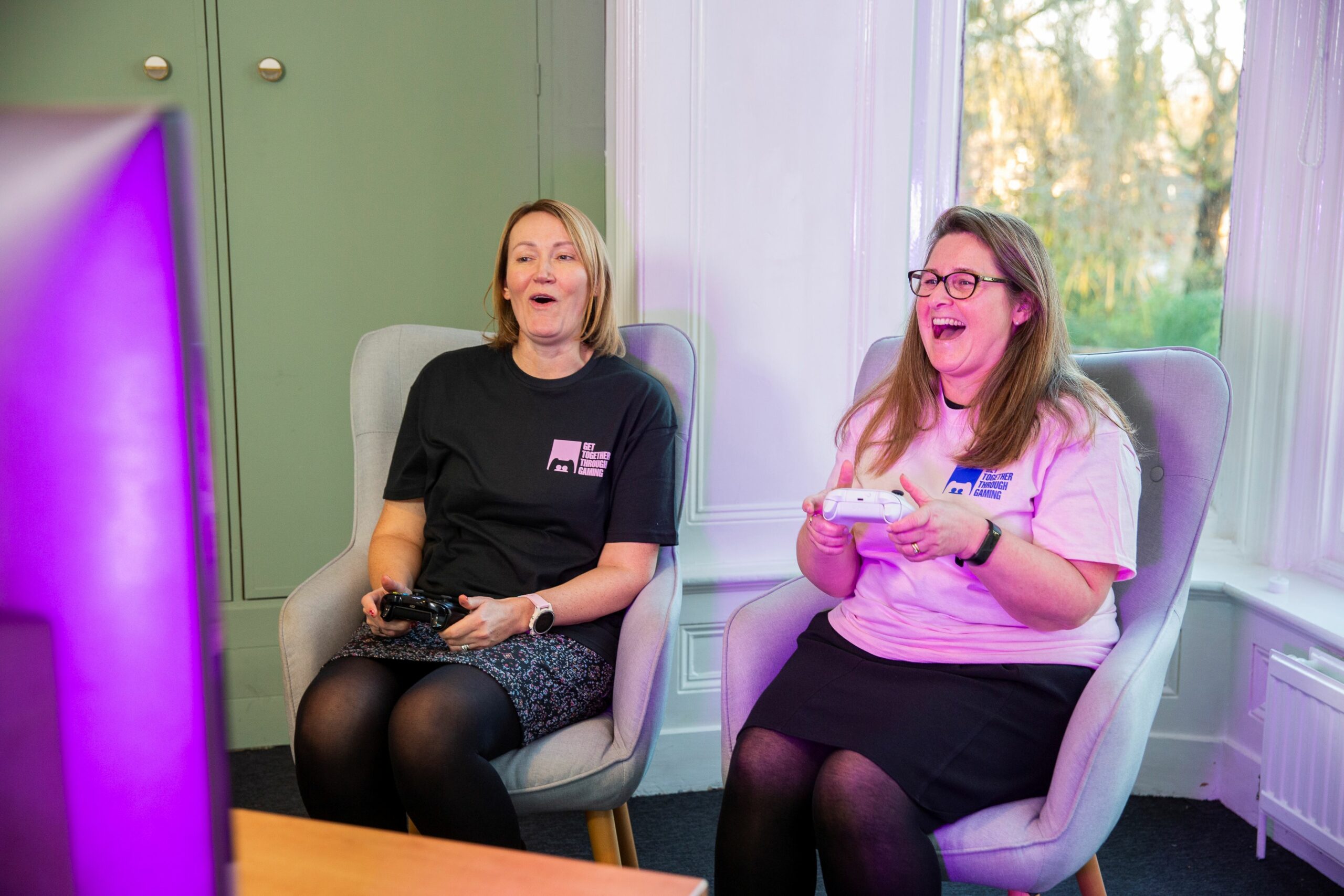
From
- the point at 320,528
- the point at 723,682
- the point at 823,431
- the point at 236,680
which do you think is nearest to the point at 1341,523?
the point at 823,431

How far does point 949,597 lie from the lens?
1.40m

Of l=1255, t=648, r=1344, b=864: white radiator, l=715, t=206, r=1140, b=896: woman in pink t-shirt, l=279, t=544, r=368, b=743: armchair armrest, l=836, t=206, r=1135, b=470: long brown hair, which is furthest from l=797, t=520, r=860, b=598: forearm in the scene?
l=1255, t=648, r=1344, b=864: white radiator

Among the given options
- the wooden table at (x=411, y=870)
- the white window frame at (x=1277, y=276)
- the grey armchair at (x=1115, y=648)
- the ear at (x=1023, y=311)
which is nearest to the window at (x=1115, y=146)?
the white window frame at (x=1277, y=276)

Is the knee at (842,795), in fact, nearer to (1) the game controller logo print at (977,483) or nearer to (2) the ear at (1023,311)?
(1) the game controller logo print at (977,483)

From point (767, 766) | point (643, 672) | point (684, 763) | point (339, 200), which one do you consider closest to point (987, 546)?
point (767, 766)

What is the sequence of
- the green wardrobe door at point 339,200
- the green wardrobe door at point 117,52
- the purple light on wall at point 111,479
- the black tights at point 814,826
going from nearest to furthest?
the purple light on wall at point 111,479 → the black tights at point 814,826 → the green wardrobe door at point 117,52 → the green wardrobe door at point 339,200

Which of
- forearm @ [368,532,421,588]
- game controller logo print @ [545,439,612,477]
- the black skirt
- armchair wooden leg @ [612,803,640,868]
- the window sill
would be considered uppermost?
game controller logo print @ [545,439,612,477]

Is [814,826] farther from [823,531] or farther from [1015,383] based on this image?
[1015,383]

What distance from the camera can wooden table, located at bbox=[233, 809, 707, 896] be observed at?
2.12ft

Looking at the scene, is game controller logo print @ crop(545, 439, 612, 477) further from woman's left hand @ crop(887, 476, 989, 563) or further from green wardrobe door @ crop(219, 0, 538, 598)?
green wardrobe door @ crop(219, 0, 538, 598)

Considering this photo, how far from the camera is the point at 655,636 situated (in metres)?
1.54

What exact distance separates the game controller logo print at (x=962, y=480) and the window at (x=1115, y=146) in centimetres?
113

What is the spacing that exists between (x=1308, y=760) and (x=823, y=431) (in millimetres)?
1155

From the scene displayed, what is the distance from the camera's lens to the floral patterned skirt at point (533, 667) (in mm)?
1476
